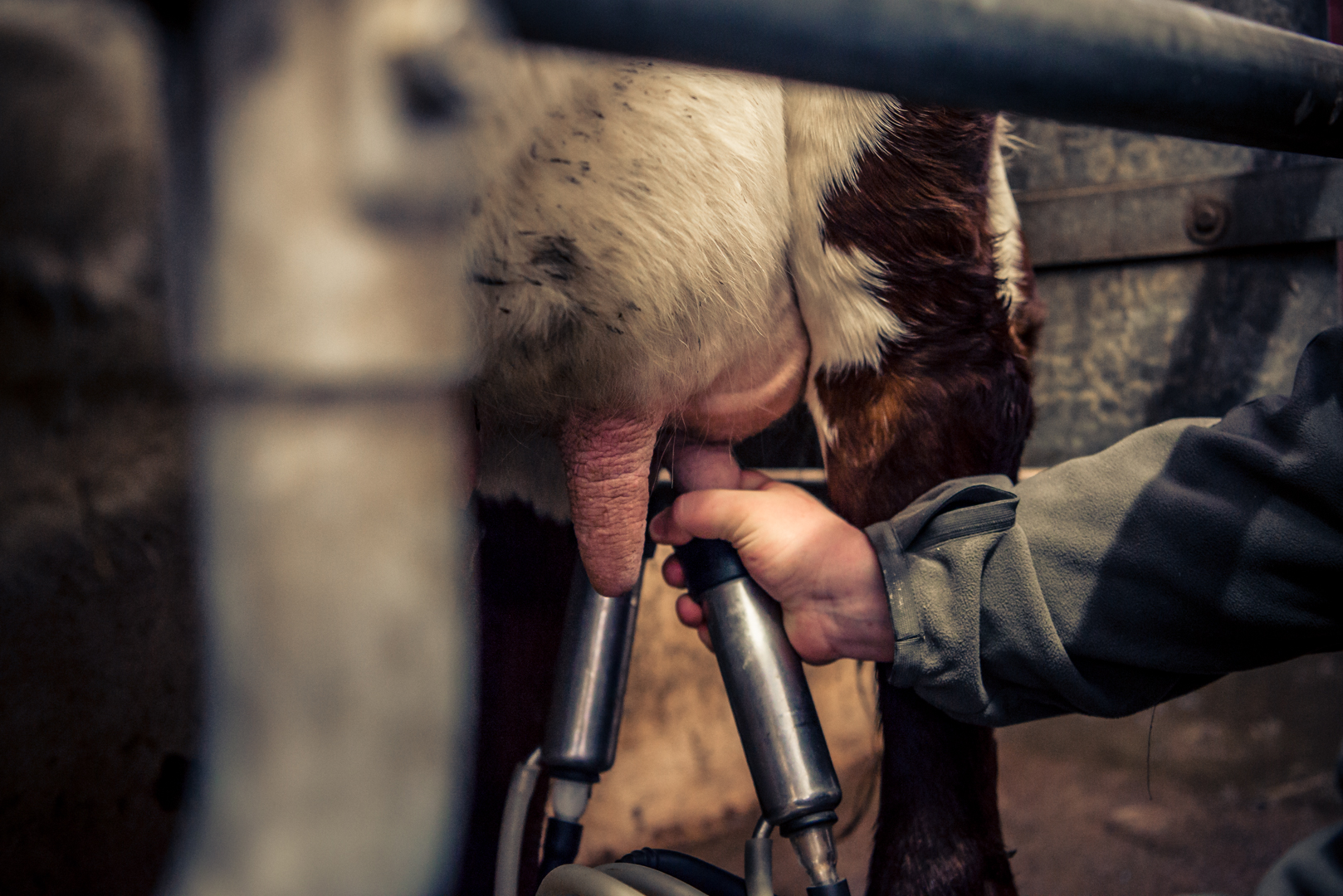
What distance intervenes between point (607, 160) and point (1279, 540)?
0.46 meters

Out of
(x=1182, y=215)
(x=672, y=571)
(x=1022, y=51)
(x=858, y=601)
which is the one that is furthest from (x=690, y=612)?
(x=1182, y=215)

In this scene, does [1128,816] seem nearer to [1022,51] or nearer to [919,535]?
[919,535]

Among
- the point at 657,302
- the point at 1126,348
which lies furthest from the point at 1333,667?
the point at 657,302

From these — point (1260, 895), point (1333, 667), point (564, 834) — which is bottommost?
point (1333, 667)

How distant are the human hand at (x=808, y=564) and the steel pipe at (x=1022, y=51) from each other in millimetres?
380

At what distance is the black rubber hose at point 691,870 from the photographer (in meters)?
0.59

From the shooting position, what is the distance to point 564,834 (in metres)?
0.66

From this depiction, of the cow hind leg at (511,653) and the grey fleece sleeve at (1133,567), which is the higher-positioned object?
the grey fleece sleeve at (1133,567)

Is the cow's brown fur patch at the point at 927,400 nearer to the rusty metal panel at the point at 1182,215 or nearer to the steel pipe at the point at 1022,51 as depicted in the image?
the steel pipe at the point at 1022,51

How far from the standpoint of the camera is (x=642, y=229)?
0.45m

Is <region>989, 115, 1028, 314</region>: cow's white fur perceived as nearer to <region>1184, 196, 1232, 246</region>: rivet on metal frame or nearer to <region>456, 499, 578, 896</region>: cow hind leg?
<region>1184, 196, 1232, 246</region>: rivet on metal frame

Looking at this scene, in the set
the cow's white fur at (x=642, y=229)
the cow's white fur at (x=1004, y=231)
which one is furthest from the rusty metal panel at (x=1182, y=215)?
the cow's white fur at (x=642, y=229)

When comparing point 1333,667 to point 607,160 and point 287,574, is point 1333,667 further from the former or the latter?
point 287,574

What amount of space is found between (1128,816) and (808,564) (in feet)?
3.50
